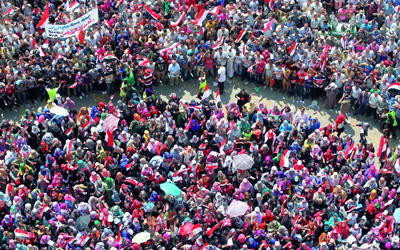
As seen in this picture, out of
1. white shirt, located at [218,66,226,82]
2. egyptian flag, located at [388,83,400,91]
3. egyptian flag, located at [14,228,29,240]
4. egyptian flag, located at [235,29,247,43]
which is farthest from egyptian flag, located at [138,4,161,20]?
egyptian flag, located at [14,228,29,240]

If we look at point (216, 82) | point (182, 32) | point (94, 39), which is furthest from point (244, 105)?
point (94, 39)

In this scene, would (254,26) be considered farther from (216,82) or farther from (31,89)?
(31,89)

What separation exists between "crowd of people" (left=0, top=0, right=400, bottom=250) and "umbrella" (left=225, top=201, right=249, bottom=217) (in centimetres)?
5

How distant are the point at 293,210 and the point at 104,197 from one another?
6725 mm

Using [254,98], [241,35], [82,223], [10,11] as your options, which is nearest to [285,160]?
[254,98]

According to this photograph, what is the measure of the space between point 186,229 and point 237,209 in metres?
1.79

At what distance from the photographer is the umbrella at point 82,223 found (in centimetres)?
1967

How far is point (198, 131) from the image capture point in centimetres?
2397

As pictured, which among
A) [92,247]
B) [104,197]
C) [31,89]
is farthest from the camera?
[31,89]

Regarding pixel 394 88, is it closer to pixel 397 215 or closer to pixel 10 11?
pixel 397 215

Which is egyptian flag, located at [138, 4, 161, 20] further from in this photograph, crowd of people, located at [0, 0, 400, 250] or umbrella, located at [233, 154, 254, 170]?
umbrella, located at [233, 154, 254, 170]

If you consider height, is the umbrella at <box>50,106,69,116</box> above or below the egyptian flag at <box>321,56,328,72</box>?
below

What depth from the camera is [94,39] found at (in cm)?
2811

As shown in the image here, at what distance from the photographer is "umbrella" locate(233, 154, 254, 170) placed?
2123 cm
